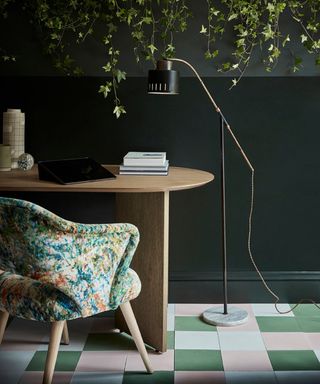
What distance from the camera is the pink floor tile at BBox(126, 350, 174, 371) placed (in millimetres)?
2916

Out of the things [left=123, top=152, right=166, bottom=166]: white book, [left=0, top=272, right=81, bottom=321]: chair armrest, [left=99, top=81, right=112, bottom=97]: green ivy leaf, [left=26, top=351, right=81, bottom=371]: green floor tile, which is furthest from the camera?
[left=99, top=81, right=112, bottom=97]: green ivy leaf

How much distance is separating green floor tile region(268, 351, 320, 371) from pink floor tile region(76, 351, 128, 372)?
2.14 feet

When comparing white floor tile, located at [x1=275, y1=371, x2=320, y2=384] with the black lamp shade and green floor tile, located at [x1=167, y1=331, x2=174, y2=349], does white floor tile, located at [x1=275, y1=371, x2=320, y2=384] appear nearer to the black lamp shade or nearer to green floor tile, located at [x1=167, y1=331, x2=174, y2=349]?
green floor tile, located at [x1=167, y1=331, x2=174, y2=349]

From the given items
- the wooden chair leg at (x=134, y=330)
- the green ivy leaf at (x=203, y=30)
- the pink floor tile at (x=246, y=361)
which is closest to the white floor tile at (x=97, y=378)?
the wooden chair leg at (x=134, y=330)

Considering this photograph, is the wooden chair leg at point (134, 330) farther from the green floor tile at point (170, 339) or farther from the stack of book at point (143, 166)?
the stack of book at point (143, 166)

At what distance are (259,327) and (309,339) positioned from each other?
26cm

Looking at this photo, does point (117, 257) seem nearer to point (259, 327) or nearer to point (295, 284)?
point (259, 327)

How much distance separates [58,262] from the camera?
2.43 metres

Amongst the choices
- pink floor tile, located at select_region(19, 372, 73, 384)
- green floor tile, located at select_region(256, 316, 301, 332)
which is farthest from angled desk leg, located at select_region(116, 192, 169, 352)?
green floor tile, located at select_region(256, 316, 301, 332)

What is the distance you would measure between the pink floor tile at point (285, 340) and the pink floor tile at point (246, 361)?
0.34 feet

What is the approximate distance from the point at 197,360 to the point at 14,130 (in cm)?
138

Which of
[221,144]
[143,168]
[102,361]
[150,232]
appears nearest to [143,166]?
[143,168]

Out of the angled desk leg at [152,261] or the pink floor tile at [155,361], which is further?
the angled desk leg at [152,261]

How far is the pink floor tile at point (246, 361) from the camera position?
291cm
